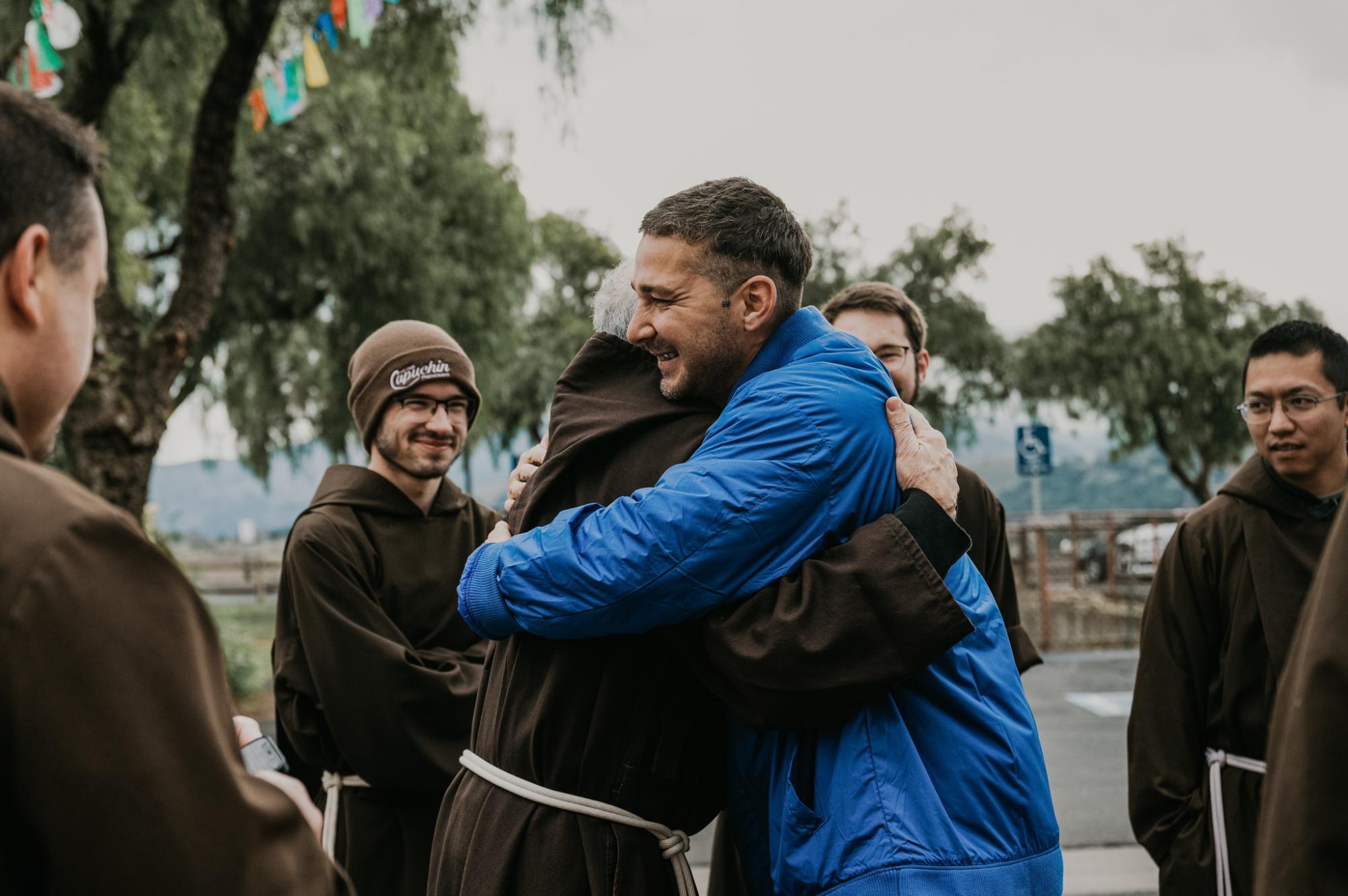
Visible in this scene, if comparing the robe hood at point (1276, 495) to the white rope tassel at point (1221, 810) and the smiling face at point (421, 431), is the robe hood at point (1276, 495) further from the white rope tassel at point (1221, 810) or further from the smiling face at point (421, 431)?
the smiling face at point (421, 431)

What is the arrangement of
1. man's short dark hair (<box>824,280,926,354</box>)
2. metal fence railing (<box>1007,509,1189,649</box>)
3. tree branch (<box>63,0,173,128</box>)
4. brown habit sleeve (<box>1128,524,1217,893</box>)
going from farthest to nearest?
metal fence railing (<box>1007,509,1189,649</box>)
tree branch (<box>63,0,173,128</box>)
man's short dark hair (<box>824,280,926,354</box>)
brown habit sleeve (<box>1128,524,1217,893</box>)

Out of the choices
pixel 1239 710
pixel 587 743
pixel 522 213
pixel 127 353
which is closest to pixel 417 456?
pixel 587 743

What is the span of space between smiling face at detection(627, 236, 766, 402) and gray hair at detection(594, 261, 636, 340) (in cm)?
12

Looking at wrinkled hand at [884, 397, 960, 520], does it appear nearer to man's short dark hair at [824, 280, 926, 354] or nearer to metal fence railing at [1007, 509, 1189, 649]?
man's short dark hair at [824, 280, 926, 354]

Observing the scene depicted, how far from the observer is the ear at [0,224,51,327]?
4.14ft

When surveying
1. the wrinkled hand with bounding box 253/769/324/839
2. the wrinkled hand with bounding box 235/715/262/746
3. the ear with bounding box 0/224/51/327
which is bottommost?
the wrinkled hand with bounding box 253/769/324/839

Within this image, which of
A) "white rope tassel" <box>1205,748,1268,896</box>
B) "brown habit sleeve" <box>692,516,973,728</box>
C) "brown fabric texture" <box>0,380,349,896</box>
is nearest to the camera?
"brown fabric texture" <box>0,380,349,896</box>

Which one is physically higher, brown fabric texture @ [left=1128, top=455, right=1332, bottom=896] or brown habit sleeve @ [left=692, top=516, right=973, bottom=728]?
brown habit sleeve @ [left=692, top=516, right=973, bottom=728]

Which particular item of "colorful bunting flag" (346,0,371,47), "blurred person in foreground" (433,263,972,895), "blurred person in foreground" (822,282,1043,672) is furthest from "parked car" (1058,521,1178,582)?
"blurred person in foreground" (433,263,972,895)

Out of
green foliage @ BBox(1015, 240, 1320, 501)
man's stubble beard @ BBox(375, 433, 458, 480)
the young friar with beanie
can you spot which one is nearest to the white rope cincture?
the young friar with beanie

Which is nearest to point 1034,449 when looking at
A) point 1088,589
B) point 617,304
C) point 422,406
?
point 1088,589

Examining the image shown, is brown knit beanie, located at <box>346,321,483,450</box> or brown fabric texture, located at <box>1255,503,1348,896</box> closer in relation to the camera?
brown fabric texture, located at <box>1255,503,1348,896</box>

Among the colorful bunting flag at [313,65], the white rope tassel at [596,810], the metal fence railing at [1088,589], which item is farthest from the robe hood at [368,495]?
the metal fence railing at [1088,589]

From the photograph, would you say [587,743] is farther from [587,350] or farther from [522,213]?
[522,213]
